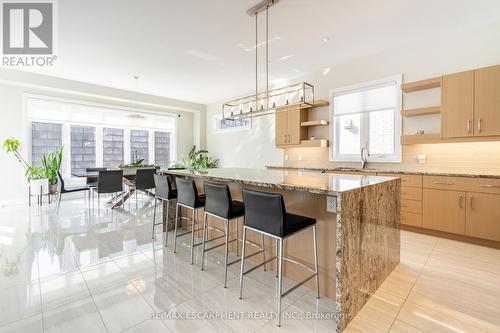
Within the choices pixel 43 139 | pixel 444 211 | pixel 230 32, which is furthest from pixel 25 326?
pixel 43 139

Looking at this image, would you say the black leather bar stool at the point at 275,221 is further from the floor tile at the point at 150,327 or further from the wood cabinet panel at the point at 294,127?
the wood cabinet panel at the point at 294,127

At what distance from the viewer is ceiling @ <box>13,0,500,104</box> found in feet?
9.82

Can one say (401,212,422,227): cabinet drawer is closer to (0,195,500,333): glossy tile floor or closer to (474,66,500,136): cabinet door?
(0,195,500,333): glossy tile floor

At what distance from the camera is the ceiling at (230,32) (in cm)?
299

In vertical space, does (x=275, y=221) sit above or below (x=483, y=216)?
above

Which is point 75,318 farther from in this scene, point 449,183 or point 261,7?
point 449,183

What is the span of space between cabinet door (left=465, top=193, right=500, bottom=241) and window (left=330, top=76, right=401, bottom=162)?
127 cm

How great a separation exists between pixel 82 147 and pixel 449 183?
7.99 metres

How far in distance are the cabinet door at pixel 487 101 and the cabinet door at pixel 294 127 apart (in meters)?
2.84

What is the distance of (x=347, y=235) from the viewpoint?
5.60ft

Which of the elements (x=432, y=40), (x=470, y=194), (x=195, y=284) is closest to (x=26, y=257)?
(x=195, y=284)

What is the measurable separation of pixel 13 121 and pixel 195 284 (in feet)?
20.1

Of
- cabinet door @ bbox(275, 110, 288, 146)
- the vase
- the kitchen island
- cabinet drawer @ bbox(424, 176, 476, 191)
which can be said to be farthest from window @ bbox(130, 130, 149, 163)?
cabinet drawer @ bbox(424, 176, 476, 191)

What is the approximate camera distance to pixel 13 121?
5418mm
